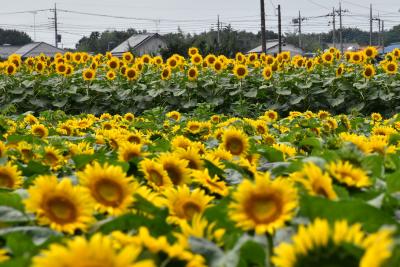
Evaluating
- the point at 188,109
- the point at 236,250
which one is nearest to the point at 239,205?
the point at 236,250

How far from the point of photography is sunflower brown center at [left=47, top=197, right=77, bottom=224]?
1.17m

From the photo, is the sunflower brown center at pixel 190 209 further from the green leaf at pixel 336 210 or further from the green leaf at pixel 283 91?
the green leaf at pixel 283 91

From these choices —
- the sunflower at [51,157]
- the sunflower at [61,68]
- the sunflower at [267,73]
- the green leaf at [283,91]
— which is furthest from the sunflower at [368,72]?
the sunflower at [51,157]

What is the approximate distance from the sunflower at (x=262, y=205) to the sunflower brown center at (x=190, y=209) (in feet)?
0.64

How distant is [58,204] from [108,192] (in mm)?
142

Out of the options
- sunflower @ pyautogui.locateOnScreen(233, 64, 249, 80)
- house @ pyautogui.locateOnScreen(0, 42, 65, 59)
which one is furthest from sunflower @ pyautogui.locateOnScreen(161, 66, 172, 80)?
house @ pyautogui.locateOnScreen(0, 42, 65, 59)

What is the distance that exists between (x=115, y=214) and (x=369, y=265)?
633 millimetres

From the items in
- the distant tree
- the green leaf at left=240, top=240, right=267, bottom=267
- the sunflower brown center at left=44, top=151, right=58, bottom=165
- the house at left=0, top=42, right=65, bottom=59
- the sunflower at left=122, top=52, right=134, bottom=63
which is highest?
the distant tree

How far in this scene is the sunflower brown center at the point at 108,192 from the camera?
50.7 inches

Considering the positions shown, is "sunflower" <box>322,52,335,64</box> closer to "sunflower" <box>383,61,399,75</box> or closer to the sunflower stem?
"sunflower" <box>383,61,399,75</box>

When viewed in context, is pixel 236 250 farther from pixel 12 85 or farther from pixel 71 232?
pixel 12 85

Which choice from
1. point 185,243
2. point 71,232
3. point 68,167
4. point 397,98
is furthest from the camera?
point 397,98

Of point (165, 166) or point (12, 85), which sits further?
point (12, 85)

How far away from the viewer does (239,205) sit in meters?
1.10
